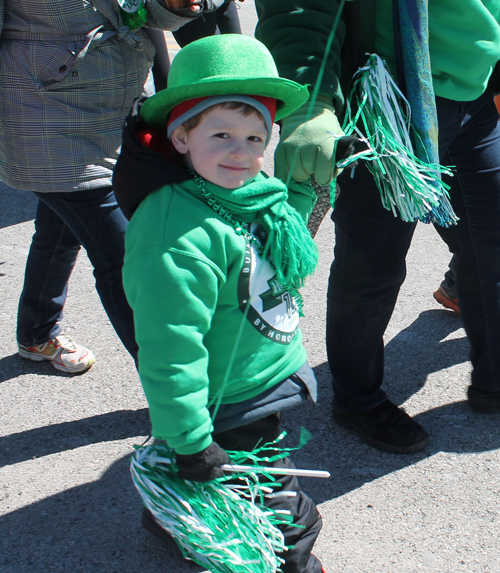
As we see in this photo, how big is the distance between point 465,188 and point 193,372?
1235 mm

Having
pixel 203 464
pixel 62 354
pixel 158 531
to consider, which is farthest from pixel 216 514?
pixel 62 354

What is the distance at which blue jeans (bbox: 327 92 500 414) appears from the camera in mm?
2098

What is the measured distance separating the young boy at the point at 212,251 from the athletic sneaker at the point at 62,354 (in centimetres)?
127

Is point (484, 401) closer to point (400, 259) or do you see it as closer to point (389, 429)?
point (389, 429)

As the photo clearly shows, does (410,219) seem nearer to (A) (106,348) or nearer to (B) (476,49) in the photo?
(B) (476,49)

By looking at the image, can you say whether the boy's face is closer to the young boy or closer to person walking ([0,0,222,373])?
the young boy

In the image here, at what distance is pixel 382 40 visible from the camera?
187cm

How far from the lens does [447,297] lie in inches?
124

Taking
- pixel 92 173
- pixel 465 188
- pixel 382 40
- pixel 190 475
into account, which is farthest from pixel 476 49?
pixel 190 475

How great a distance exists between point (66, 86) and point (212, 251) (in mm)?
990

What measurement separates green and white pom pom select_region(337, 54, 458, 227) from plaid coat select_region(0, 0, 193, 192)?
32.1 inches

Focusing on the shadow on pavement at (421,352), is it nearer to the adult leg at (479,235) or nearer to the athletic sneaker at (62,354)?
the adult leg at (479,235)

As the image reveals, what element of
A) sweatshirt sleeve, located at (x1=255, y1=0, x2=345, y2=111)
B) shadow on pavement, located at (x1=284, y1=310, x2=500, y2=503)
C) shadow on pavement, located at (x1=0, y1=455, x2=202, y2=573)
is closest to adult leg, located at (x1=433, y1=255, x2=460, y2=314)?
shadow on pavement, located at (x1=284, y1=310, x2=500, y2=503)

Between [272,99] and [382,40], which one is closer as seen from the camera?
[272,99]
